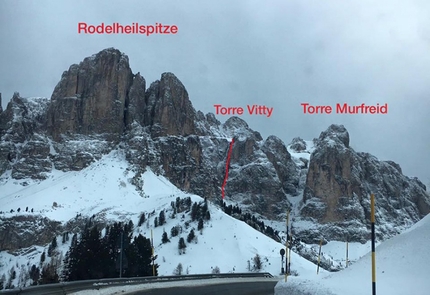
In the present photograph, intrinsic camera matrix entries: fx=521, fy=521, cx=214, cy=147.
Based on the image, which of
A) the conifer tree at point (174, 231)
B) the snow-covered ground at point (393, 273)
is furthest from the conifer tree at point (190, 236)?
the snow-covered ground at point (393, 273)

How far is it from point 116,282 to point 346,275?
12.7 meters

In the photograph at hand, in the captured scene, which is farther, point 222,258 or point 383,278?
point 222,258

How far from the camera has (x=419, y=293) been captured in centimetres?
1226

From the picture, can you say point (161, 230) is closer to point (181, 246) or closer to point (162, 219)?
point (162, 219)

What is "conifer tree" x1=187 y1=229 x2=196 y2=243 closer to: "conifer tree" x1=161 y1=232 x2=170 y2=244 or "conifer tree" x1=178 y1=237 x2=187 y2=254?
"conifer tree" x1=178 y1=237 x2=187 y2=254

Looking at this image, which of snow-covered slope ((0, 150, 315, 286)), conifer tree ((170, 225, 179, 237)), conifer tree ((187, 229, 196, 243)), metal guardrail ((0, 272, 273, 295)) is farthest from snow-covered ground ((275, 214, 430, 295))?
conifer tree ((170, 225, 179, 237))

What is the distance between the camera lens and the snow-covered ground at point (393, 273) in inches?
520

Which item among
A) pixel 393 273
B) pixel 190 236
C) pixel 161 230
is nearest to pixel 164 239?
pixel 190 236

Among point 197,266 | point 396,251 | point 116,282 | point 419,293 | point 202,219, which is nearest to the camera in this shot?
point 419,293

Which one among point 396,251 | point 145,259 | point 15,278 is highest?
point 396,251

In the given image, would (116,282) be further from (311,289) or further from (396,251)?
(396,251)

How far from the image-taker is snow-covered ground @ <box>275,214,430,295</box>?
13195mm

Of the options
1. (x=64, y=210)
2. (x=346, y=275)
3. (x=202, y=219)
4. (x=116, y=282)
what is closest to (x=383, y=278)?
(x=346, y=275)

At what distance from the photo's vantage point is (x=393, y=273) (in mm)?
14422
